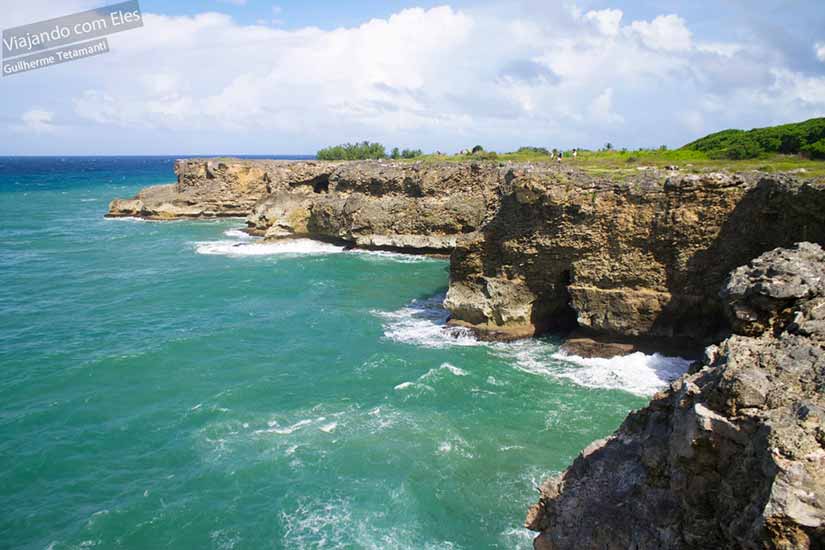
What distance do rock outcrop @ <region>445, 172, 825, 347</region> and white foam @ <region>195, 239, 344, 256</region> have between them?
27.4 m

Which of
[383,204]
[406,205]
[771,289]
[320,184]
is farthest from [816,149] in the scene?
[320,184]

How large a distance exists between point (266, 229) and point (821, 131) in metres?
50.2

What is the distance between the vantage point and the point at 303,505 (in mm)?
16188

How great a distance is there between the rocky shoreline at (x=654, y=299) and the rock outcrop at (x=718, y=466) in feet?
0.08

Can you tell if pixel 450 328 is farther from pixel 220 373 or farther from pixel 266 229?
pixel 266 229

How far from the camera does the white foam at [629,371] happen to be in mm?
23281

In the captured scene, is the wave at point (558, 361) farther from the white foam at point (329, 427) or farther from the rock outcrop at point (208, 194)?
the rock outcrop at point (208, 194)

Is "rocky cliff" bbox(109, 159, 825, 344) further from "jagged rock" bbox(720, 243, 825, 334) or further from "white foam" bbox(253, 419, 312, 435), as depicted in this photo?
"white foam" bbox(253, 419, 312, 435)

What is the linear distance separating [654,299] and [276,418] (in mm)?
17390

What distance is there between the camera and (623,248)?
2592cm

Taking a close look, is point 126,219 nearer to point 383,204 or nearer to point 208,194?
point 208,194

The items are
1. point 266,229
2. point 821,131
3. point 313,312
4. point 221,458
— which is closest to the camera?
point 221,458

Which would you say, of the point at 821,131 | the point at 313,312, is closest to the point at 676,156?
the point at 821,131

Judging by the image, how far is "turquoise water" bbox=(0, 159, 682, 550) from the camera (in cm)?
1566
